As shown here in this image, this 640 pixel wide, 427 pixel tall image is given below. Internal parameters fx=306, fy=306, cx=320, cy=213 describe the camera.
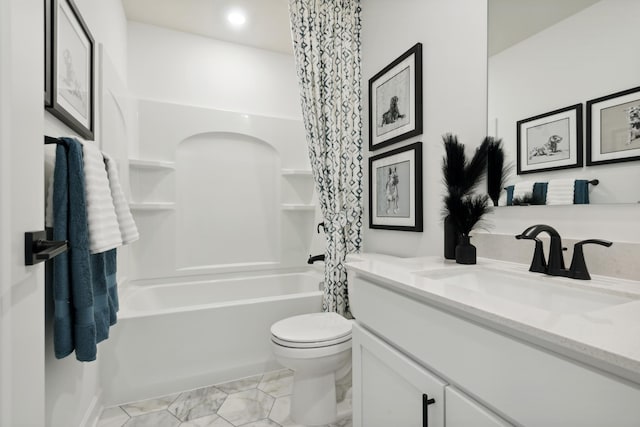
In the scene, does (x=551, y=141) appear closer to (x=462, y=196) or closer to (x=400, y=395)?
(x=462, y=196)

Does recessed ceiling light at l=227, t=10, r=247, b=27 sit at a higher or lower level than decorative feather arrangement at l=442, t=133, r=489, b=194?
higher

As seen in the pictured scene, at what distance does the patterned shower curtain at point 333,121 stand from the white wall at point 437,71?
0.23m

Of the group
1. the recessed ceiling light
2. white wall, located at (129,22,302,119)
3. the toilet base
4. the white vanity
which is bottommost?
the toilet base

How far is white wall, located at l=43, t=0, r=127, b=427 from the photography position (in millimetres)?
1075

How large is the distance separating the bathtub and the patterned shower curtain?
462mm

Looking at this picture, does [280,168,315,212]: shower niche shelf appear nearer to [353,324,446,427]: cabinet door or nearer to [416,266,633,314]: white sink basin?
[353,324,446,427]: cabinet door

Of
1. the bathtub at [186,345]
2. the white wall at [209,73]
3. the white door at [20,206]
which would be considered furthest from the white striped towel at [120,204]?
the white wall at [209,73]

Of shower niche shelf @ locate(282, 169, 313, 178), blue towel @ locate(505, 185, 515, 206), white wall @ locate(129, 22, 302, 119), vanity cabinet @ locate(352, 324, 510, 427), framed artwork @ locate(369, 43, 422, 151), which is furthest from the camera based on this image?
shower niche shelf @ locate(282, 169, 313, 178)

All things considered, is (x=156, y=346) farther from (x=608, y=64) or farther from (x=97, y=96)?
(x=608, y=64)

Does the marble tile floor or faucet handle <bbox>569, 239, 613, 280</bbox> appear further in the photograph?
the marble tile floor

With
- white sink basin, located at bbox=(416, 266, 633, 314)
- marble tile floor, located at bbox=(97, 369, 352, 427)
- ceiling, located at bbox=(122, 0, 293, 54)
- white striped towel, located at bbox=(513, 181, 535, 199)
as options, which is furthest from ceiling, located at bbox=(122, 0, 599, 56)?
marble tile floor, located at bbox=(97, 369, 352, 427)

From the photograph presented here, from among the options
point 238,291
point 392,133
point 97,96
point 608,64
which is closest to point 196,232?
point 238,291

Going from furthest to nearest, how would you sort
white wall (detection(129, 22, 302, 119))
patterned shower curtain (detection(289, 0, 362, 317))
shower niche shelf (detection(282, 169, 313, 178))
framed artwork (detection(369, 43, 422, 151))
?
shower niche shelf (detection(282, 169, 313, 178))
white wall (detection(129, 22, 302, 119))
patterned shower curtain (detection(289, 0, 362, 317))
framed artwork (detection(369, 43, 422, 151))

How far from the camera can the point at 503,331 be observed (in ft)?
2.12
